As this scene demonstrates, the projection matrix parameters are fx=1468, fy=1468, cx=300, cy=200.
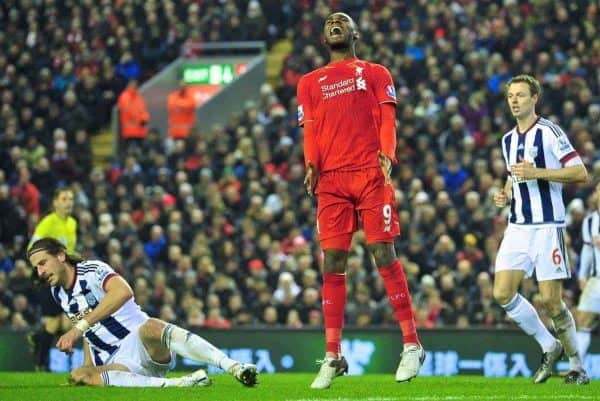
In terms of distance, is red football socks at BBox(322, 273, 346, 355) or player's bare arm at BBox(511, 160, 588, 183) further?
player's bare arm at BBox(511, 160, 588, 183)

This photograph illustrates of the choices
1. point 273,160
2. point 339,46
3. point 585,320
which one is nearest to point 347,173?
point 339,46

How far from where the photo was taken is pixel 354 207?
10.0 meters

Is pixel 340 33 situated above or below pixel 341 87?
above

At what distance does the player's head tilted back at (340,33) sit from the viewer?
9859mm

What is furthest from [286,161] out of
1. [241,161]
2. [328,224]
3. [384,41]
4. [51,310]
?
[328,224]

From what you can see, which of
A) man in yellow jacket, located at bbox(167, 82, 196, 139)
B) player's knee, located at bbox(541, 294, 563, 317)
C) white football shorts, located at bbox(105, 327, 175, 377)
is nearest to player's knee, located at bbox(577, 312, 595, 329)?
player's knee, located at bbox(541, 294, 563, 317)

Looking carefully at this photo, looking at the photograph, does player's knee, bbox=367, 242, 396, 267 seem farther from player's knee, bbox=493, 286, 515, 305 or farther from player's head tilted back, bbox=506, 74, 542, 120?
player's head tilted back, bbox=506, 74, 542, 120

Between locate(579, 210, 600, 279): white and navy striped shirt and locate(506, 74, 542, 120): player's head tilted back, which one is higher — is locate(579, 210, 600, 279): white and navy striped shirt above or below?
below

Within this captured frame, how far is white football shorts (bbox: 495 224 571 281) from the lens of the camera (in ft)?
35.0

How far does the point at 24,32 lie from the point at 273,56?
201 inches

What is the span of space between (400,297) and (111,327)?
7.01 feet

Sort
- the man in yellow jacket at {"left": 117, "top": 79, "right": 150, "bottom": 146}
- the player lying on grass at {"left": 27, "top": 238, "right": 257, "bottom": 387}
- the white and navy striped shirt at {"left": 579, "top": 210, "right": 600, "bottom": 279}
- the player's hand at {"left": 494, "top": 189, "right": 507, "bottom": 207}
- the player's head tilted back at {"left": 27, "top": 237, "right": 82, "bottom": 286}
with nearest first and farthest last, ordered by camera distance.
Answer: the player lying on grass at {"left": 27, "top": 238, "right": 257, "bottom": 387}, the player's head tilted back at {"left": 27, "top": 237, "right": 82, "bottom": 286}, the player's hand at {"left": 494, "top": 189, "right": 507, "bottom": 207}, the white and navy striped shirt at {"left": 579, "top": 210, "right": 600, "bottom": 279}, the man in yellow jacket at {"left": 117, "top": 79, "right": 150, "bottom": 146}

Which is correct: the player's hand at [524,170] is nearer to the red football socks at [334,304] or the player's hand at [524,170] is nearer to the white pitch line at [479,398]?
the red football socks at [334,304]

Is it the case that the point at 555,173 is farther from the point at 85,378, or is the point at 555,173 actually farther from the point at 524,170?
the point at 85,378
